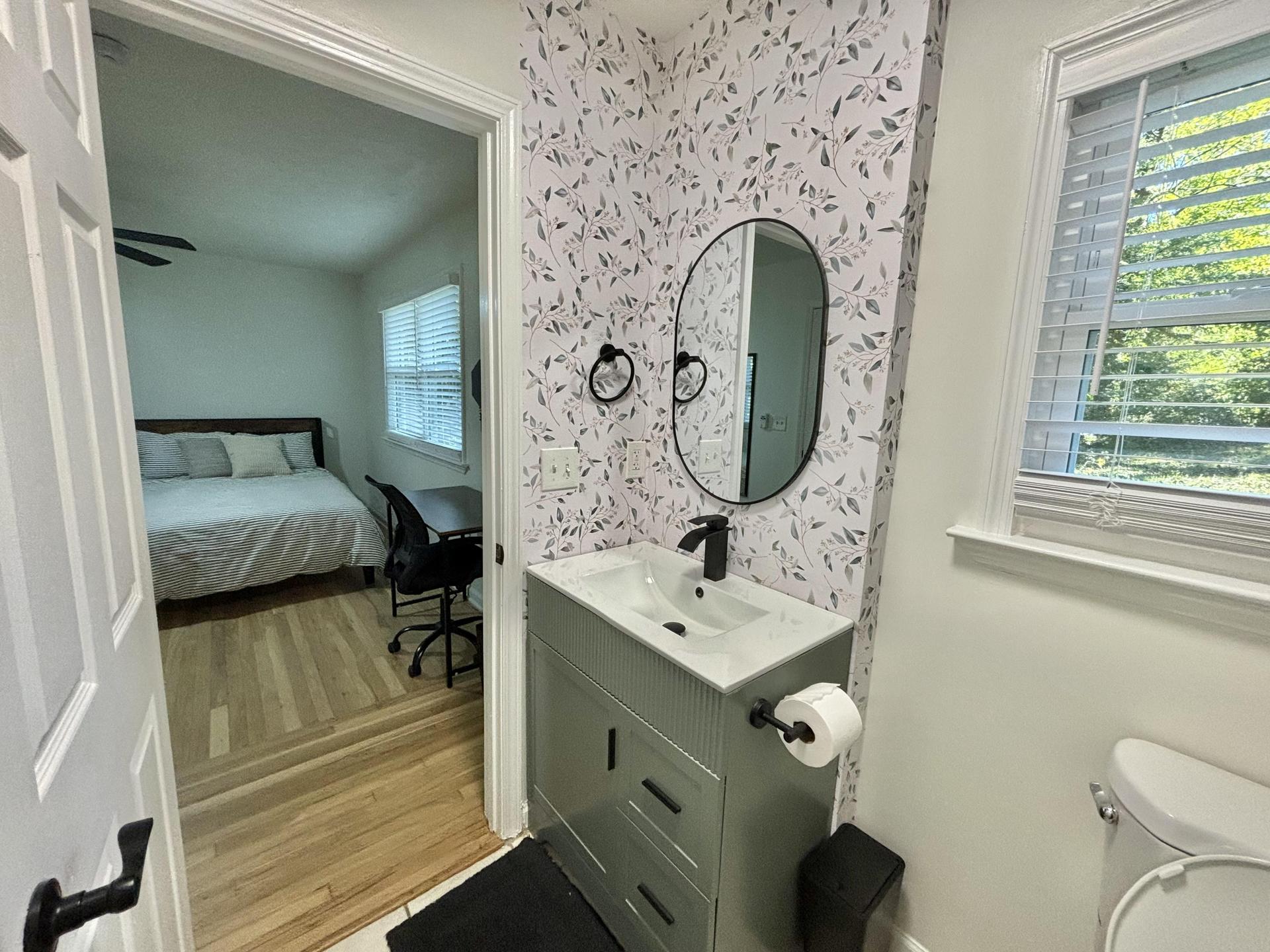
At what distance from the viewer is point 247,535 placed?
314 cm

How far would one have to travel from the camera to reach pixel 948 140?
3.52 ft

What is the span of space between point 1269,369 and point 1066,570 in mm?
423

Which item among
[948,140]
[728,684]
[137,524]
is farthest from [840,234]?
[137,524]

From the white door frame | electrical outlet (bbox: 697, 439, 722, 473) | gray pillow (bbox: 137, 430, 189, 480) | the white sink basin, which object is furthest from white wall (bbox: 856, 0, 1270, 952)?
gray pillow (bbox: 137, 430, 189, 480)

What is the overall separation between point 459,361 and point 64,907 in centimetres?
316

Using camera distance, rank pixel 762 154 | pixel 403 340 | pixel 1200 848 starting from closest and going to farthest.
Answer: pixel 1200 848, pixel 762 154, pixel 403 340

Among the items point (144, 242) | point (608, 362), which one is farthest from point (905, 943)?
point (144, 242)

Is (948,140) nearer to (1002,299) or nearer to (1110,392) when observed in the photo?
(1002,299)

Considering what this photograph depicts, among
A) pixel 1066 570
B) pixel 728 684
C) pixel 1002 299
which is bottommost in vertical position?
pixel 728 684

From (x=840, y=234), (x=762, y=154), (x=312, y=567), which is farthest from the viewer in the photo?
(x=312, y=567)

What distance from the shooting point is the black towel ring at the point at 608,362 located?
158 cm

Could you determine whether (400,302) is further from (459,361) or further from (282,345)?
(282,345)

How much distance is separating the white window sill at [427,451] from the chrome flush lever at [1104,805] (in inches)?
123

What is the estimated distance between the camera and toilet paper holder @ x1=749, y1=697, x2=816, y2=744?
1.00 meters
